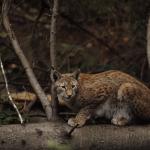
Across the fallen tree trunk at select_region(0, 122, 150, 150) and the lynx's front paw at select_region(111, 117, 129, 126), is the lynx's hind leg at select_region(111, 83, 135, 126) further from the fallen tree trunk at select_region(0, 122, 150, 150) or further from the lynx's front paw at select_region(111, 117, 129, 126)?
the fallen tree trunk at select_region(0, 122, 150, 150)

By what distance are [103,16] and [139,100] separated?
4584 millimetres

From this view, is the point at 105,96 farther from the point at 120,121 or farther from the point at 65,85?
the point at 65,85

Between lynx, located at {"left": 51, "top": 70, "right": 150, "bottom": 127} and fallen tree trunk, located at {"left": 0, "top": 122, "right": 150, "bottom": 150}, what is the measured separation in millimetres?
353

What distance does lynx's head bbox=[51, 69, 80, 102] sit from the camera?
23.0 ft

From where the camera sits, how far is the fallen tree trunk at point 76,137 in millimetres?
6211

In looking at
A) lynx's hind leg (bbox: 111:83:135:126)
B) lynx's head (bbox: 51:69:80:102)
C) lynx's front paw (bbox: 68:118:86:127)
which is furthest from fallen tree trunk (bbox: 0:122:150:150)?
lynx's head (bbox: 51:69:80:102)

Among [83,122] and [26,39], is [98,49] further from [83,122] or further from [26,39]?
[83,122]

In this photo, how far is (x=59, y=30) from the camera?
39.6 feet

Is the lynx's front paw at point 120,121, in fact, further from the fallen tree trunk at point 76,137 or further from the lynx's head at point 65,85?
the lynx's head at point 65,85

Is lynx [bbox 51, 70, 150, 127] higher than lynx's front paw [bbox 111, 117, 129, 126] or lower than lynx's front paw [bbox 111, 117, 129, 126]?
higher

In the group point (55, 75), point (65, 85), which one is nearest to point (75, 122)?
point (65, 85)

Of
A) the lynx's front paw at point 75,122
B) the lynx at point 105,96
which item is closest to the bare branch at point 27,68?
the lynx at point 105,96

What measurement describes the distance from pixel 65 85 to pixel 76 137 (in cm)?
87

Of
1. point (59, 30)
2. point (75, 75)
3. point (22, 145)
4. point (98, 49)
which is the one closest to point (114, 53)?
point (98, 49)
